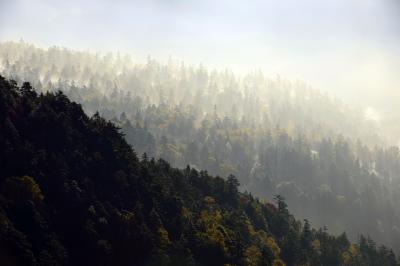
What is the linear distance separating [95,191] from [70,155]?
9860 mm

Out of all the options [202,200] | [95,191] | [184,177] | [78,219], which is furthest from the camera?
[184,177]

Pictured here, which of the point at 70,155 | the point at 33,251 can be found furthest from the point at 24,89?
the point at 33,251

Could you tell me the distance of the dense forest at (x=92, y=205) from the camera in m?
95.4

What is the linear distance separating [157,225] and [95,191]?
50.8 ft

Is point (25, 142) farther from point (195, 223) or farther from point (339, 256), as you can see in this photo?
point (339, 256)

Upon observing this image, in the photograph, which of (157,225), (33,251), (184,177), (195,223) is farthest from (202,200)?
(33,251)

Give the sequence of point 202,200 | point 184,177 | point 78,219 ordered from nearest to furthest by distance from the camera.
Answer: point 78,219, point 202,200, point 184,177

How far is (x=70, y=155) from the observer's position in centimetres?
11712

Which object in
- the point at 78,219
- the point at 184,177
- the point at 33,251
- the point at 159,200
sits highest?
the point at 184,177

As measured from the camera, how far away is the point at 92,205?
10875 centimetres

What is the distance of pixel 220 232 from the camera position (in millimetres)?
128875

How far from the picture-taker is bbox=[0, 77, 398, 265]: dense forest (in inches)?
3757

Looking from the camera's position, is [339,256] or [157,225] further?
[339,256]

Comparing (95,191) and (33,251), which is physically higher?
(95,191)
